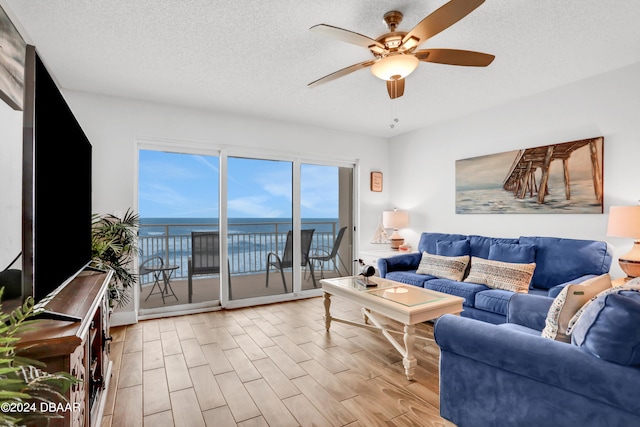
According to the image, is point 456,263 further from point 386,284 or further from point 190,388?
point 190,388

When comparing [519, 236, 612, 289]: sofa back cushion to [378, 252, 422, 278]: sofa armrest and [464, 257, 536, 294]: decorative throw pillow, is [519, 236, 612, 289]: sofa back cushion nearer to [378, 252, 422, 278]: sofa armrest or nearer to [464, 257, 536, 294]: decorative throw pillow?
[464, 257, 536, 294]: decorative throw pillow

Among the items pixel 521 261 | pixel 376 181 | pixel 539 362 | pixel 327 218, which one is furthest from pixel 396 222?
pixel 539 362

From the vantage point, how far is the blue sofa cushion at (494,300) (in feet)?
9.11

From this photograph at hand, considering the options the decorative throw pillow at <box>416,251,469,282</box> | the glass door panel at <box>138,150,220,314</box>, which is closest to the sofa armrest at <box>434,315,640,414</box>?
the decorative throw pillow at <box>416,251,469,282</box>

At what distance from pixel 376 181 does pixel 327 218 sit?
41.0 inches

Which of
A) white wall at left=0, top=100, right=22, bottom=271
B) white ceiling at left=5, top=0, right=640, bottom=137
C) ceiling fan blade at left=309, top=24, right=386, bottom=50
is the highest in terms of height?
white ceiling at left=5, top=0, right=640, bottom=137

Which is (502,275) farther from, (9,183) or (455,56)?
(9,183)

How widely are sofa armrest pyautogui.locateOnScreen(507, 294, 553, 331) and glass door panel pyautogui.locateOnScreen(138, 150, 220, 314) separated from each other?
3.22m

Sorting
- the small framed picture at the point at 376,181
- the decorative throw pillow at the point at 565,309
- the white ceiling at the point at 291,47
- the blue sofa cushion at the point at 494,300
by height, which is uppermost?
the white ceiling at the point at 291,47

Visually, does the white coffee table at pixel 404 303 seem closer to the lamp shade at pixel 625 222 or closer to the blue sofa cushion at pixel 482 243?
the blue sofa cushion at pixel 482 243

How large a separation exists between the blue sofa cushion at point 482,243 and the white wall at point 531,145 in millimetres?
312

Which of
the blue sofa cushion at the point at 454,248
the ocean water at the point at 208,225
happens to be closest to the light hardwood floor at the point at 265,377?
the blue sofa cushion at the point at 454,248

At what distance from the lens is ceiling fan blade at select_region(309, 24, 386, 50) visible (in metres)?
1.80

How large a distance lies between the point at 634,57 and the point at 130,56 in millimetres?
4159
